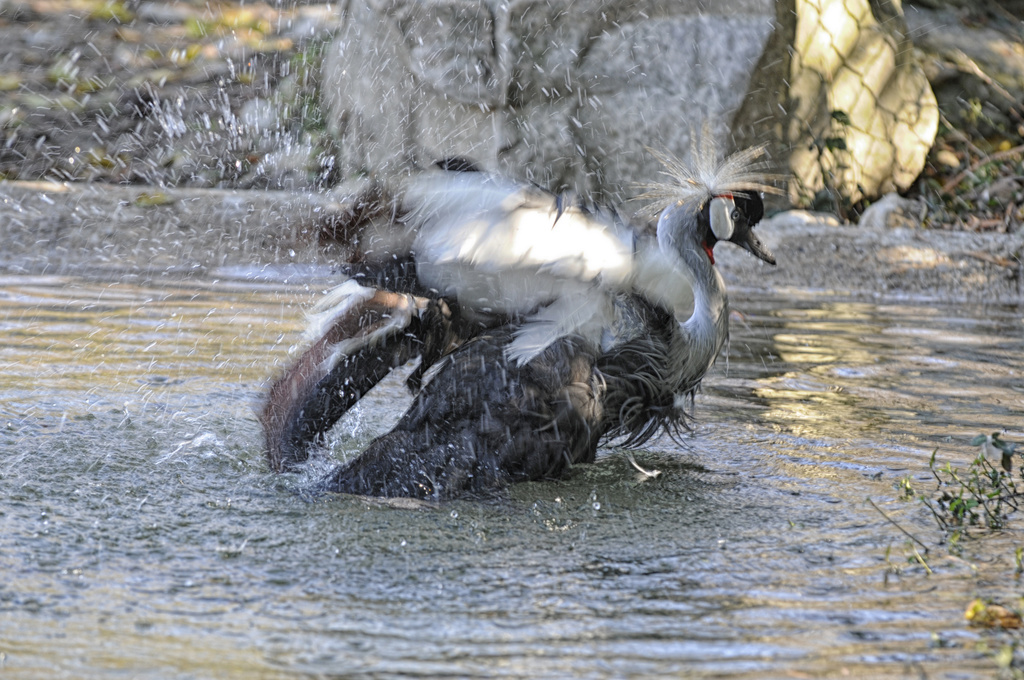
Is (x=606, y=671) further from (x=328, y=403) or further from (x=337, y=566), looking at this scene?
(x=328, y=403)

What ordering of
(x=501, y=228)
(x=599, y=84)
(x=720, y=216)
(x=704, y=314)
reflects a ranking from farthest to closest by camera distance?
(x=599, y=84), (x=720, y=216), (x=704, y=314), (x=501, y=228)

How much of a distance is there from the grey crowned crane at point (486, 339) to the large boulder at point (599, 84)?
495 cm

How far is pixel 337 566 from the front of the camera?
2740mm

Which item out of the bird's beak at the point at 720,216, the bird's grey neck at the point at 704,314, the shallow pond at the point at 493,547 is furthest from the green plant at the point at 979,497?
the bird's beak at the point at 720,216

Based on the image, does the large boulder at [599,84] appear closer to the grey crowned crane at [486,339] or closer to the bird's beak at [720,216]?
the bird's beak at [720,216]

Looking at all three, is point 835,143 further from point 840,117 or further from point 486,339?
point 486,339

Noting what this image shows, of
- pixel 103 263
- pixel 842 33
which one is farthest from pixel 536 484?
pixel 842 33

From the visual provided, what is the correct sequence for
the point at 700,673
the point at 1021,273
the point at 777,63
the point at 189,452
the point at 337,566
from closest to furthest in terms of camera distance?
the point at 700,673, the point at 337,566, the point at 189,452, the point at 1021,273, the point at 777,63

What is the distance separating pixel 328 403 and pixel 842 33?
260 inches

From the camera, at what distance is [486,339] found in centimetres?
345

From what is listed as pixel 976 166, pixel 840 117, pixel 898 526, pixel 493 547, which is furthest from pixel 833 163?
pixel 493 547

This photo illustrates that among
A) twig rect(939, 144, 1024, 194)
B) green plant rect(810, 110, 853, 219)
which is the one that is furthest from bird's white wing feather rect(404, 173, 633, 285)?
twig rect(939, 144, 1024, 194)

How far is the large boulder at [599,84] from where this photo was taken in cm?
835

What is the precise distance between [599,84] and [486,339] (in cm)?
544
